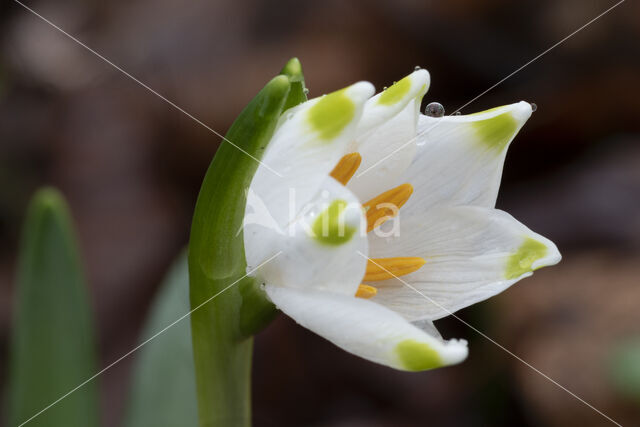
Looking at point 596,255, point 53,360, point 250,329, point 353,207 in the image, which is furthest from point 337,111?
point 596,255

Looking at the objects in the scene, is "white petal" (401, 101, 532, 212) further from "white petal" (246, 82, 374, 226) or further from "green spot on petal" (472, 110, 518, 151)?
"white petal" (246, 82, 374, 226)

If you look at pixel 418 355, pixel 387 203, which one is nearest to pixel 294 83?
pixel 387 203

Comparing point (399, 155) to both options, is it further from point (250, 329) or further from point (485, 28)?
point (485, 28)

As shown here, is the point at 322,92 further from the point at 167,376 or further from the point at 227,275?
the point at 227,275

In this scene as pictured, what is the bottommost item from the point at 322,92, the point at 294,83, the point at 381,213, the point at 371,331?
the point at 371,331

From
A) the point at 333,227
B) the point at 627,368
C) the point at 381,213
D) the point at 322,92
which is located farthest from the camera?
the point at 322,92

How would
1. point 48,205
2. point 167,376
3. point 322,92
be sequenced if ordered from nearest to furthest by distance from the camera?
point 48,205 < point 167,376 < point 322,92
